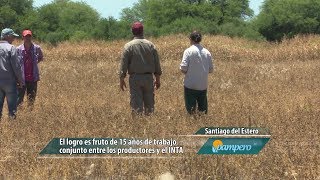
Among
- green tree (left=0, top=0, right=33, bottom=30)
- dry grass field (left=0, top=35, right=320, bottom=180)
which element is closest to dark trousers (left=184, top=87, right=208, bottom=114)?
dry grass field (left=0, top=35, right=320, bottom=180)

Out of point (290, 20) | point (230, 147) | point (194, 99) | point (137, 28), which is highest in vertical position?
point (290, 20)

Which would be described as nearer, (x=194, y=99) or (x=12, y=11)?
(x=194, y=99)

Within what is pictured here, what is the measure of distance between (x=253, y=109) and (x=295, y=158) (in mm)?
3459

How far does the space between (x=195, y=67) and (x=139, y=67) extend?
87 centimetres

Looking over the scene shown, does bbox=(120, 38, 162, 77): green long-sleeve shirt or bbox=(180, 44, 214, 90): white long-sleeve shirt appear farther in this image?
bbox=(180, 44, 214, 90): white long-sleeve shirt

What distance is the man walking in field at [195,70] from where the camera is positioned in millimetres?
7719

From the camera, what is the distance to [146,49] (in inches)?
295

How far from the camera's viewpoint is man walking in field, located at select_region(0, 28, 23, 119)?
789 centimetres

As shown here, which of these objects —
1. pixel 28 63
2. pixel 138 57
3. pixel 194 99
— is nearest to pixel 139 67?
pixel 138 57

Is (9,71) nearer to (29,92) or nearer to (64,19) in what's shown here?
(29,92)

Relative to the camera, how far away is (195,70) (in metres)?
7.73

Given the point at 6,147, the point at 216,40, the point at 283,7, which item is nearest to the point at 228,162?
the point at 6,147

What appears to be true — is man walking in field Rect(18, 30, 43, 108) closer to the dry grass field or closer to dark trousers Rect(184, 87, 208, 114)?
the dry grass field

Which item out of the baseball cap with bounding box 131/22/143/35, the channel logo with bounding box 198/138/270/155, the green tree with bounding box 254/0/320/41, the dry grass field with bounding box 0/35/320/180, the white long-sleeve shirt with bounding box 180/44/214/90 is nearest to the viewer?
the dry grass field with bounding box 0/35/320/180
